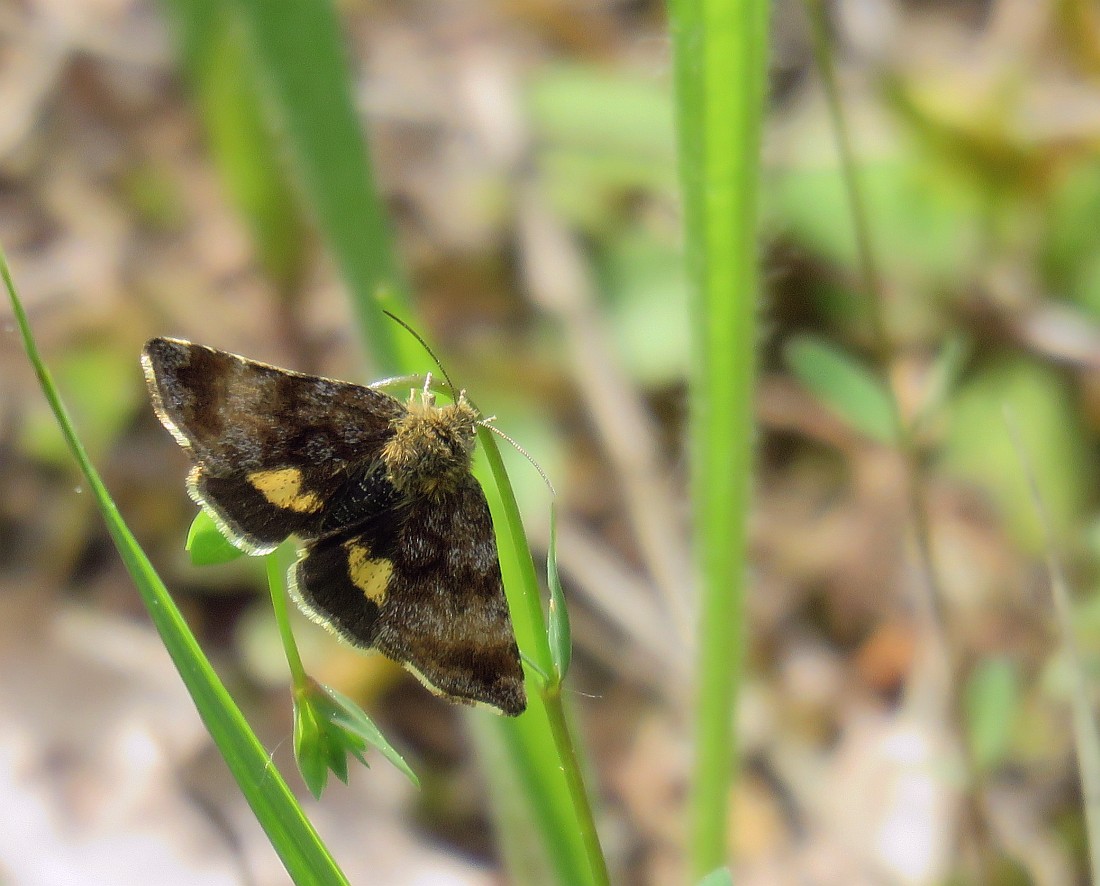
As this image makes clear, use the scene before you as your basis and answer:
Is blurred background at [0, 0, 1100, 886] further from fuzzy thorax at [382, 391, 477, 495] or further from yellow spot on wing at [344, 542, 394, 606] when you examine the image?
yellow spot on wing at [344, 542, 394, 606]

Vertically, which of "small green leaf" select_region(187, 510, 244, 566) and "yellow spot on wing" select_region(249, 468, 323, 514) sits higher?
"small green leaf" select_region(187, 510, 244, 566)

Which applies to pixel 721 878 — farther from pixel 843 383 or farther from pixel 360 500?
pixel 843 383

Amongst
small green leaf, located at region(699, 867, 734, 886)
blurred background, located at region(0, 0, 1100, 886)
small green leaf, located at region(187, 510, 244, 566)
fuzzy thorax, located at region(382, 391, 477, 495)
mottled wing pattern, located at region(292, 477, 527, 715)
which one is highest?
small green leaf, located at region(187, 510, 244, 566)

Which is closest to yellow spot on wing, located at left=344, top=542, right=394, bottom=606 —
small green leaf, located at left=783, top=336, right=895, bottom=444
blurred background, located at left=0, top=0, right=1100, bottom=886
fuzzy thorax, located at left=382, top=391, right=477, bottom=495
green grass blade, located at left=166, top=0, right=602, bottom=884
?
fuzzy thorax, located at left=382, top=391, right=477, bottom=495

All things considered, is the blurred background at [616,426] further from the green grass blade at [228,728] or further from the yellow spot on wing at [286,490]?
the green grass blade at [228,728]

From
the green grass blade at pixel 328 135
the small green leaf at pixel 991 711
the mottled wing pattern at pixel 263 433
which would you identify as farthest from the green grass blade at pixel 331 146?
the small green leaf at pixel 991 711

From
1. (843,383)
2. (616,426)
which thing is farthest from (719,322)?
(616,426)

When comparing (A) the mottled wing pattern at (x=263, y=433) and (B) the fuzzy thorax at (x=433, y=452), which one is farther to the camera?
(B) the fuzzy thorax at (x=433, y=452)
